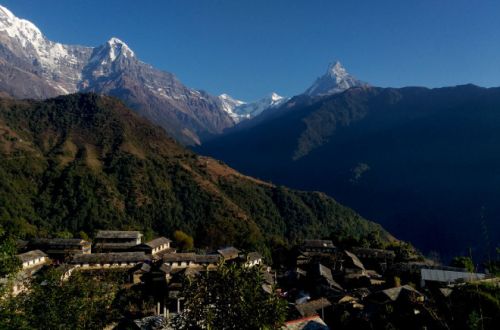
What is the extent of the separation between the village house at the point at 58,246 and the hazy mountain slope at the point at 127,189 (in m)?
14.5

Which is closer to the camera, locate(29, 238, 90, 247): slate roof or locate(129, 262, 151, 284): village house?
locate(129, 262, 151, 284): village house

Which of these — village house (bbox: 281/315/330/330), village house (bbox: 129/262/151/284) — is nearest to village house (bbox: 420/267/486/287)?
village house (bbox: 281/315/330/330)

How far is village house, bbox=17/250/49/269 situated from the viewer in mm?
49062

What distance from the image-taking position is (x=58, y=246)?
5738cm

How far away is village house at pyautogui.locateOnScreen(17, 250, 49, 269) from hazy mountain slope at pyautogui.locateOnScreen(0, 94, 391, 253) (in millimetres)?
19960

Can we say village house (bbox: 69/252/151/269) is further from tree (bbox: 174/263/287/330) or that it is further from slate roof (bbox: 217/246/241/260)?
tree (bbox: 174/263/287/330)

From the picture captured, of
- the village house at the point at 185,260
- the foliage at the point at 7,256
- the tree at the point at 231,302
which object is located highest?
the foliage at the point at 7,256

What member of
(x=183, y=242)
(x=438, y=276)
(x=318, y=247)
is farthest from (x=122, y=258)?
(x=438, y=276)

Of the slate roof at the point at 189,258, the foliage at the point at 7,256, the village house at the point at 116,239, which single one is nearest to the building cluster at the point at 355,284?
the slate roof at the point at 189,258

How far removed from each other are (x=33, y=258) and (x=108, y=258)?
9.26 m

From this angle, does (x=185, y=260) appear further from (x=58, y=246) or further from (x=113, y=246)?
(x=58, y=246)

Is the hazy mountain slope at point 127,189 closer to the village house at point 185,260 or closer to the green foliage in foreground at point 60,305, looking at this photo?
the village house at point 185,260

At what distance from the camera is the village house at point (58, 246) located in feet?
186

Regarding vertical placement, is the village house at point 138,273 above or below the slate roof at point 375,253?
above
